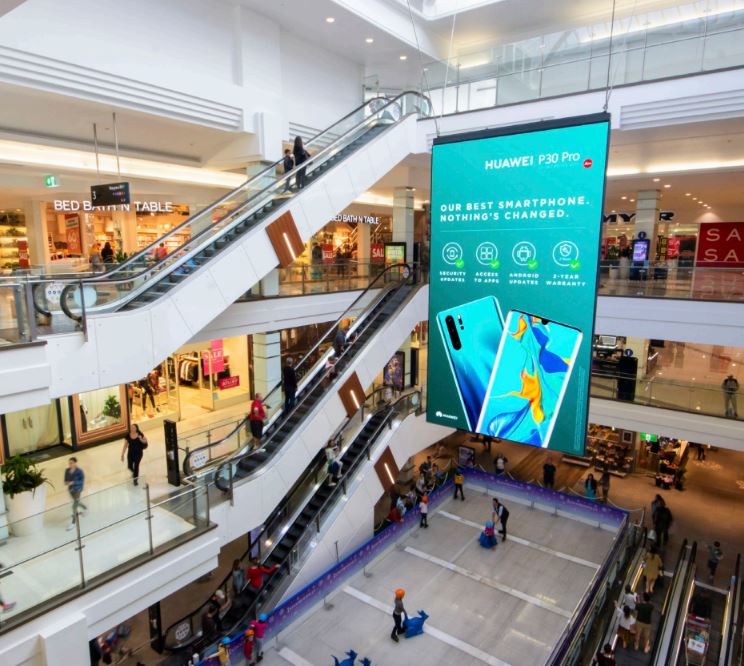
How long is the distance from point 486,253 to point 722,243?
55.4 ft

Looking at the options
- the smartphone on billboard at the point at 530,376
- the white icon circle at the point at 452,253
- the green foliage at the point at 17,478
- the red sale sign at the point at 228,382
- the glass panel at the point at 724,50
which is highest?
the glass panel at the point at 724,50

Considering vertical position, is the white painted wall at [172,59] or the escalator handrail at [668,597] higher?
the white painted wall at [172,59]

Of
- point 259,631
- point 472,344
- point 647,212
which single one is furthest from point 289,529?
point 647,212

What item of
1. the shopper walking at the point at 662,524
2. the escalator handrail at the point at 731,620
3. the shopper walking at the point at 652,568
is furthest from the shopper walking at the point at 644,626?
the shopper walking at the point at 662,524

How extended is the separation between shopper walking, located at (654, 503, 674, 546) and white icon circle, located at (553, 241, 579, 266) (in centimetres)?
1194

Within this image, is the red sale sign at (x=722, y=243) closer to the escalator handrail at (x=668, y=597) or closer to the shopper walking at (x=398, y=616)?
the escalator handrail at (x=668, y=597)

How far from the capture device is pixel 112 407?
13.5 metres

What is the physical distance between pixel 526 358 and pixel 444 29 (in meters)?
13.5

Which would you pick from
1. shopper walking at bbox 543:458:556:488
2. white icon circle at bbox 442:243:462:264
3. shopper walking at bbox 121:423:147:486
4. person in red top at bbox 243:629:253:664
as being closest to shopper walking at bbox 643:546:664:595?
shopper walking at bbox 543:458:556:488

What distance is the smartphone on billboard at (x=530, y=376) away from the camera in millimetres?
5438

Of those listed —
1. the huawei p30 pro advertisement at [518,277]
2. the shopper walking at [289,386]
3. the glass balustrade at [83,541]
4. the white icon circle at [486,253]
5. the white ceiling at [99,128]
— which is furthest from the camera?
the shopper walking at [289,386]

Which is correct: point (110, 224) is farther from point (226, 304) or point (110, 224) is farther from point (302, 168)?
point (226, 304)

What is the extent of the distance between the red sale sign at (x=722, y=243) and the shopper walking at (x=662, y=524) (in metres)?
8.52

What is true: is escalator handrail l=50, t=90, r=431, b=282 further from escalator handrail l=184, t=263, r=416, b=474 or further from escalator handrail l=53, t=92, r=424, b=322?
escalator handrail l=184, t=263, r=416, b=474
